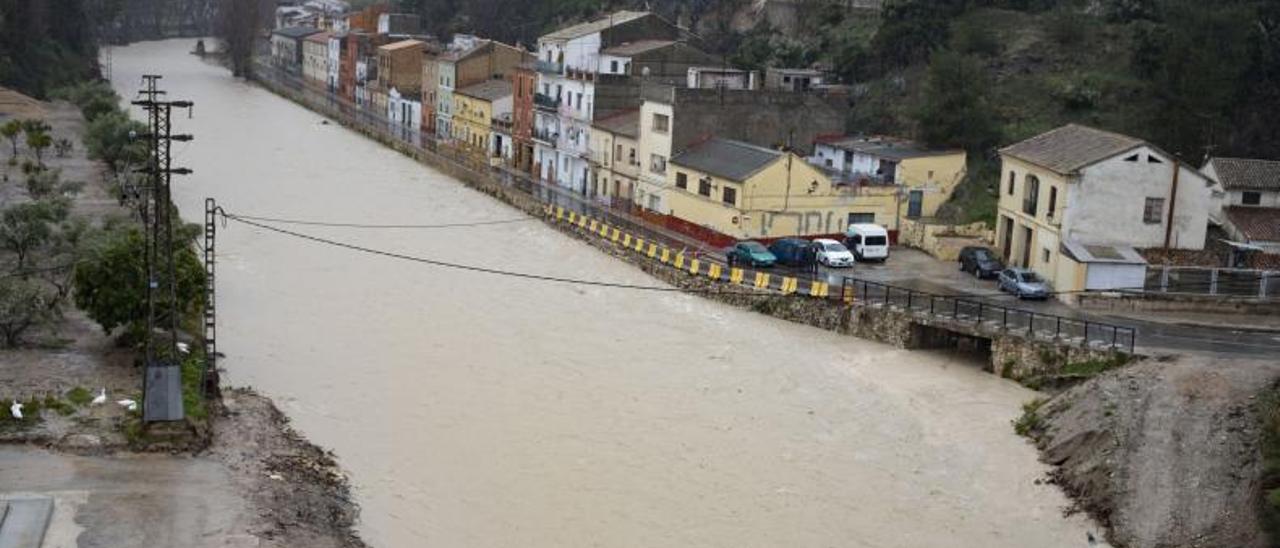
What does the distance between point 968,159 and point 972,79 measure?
8.21ft

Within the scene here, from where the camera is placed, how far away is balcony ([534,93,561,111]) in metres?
45.6

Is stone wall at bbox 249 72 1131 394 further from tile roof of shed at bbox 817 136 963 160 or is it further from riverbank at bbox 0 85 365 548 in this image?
riverbank at bbox 0 85 365 548

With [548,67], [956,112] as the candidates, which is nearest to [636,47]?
[548,67]

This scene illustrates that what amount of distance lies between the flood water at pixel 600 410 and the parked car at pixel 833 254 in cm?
323

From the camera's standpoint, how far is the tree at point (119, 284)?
22.2 metres

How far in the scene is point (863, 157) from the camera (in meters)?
38.1

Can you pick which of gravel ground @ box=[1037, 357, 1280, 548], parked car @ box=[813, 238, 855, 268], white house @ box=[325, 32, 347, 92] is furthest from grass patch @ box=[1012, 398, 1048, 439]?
white house @ box=[325, 32, 347, 92]

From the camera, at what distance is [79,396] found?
20.0m

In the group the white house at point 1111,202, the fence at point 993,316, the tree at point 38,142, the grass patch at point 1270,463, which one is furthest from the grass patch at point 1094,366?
the tree at point 38,142

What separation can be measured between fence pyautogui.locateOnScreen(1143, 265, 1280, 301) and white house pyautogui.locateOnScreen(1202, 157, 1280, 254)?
284 cm

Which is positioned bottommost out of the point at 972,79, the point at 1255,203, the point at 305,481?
the point at 305,481

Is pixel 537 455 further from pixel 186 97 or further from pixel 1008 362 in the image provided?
pixel 186 97

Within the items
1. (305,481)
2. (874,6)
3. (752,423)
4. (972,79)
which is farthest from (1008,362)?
(874,6)

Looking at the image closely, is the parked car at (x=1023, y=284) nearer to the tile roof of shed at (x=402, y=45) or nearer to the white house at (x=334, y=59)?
the tile roof of shed at (x=402, y=45)
